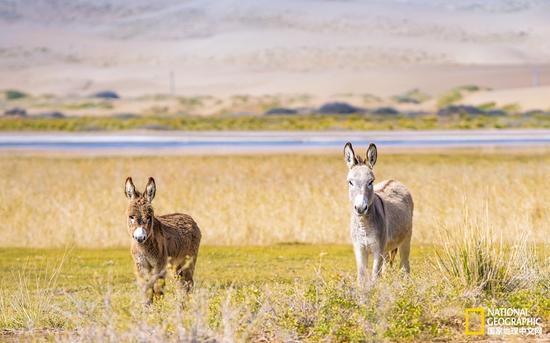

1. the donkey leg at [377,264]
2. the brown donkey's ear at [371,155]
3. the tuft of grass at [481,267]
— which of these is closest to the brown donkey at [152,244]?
the donkey leg at [377,264]

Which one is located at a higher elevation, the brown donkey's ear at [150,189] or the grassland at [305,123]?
the grassland at [305,123]

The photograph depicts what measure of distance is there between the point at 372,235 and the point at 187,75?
18050 centimetres

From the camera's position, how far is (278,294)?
40.2 ft

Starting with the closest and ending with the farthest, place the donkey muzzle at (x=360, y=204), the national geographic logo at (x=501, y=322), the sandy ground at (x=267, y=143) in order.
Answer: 1. the national geographic logo at (x=501, y=322)
2. the donkey muzzle at (x=360, y=204)
3. the sandy ground at (x=267, y=143)

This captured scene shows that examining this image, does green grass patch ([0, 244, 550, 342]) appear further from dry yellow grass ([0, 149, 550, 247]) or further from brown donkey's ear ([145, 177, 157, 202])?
dry yellow grass ([0, 149, 550, 247])

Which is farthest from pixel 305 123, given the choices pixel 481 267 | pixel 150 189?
pixel 150 189

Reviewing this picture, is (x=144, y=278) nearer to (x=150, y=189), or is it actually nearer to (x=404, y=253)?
(x=150, y=189)

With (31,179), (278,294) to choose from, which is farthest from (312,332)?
(31,179)

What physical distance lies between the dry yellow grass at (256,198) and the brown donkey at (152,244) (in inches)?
148

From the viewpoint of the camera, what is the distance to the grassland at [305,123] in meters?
77.2

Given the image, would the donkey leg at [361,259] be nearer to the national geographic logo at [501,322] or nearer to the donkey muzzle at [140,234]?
the national geographic logo at [501,322]

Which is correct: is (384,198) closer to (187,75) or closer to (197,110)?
(197,110)

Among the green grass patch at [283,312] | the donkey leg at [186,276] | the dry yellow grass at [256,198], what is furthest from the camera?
the dry yellow grass at [256,198]

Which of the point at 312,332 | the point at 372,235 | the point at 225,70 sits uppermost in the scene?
the point at 225,70
